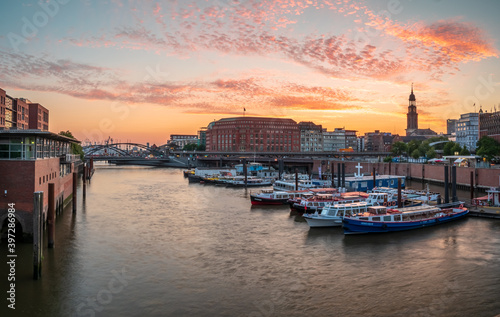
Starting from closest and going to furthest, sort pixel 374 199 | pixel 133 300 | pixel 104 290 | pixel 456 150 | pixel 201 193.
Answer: pixel 133 300, pixel 104 290, pixel 374 199, pixel 201 193, pixel 456 150

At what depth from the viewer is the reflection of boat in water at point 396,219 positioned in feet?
95.2

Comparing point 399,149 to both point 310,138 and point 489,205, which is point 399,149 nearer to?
point 310,138

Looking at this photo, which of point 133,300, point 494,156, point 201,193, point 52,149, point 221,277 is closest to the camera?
point 133,300

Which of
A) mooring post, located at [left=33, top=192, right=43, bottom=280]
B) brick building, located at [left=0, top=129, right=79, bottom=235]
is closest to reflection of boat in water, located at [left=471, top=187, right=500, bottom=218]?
mooring post, located at [left=33, top=192, right=43, bottom=280]

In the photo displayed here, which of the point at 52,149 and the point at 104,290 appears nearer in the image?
the point at 104,290

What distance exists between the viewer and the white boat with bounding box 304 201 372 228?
103 feet

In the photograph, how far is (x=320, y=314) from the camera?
16297mm

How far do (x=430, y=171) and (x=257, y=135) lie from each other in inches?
3892

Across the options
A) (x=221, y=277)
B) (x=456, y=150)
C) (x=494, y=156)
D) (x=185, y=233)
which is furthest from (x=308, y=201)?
(x=456, y=150)

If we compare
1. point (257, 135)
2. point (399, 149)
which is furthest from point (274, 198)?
point (257, 135)

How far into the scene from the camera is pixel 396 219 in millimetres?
30547

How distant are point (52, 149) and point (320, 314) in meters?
28.2

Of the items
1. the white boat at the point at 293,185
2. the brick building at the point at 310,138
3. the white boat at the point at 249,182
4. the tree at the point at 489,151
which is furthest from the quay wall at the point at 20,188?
the brick building at the point at 310,138

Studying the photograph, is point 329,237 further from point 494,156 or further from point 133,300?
point 494,156
